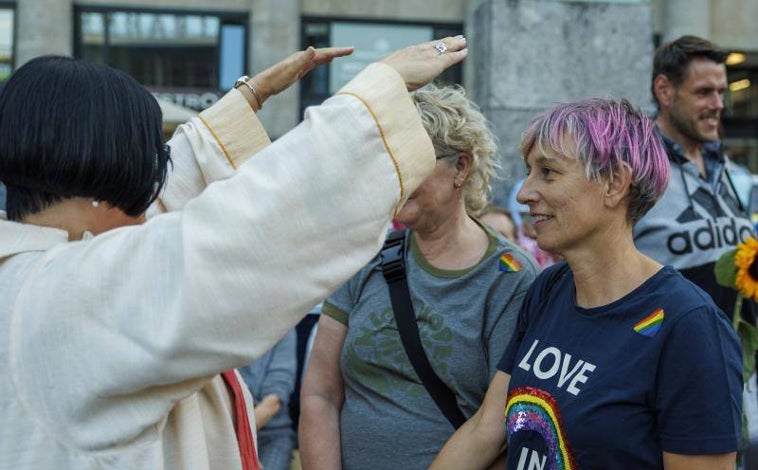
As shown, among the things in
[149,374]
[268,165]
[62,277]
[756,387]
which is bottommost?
[756,387]

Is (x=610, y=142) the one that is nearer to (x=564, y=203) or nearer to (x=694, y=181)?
(x=564, y=203)

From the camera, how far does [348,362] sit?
250cm

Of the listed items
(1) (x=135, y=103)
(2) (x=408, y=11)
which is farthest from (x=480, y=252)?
(2) (x=408, y=11)

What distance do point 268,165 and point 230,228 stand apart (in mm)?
110

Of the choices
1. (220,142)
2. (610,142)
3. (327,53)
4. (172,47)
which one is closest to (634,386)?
(610,142)

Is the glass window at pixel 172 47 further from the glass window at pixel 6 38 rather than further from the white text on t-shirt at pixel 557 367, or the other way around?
the white text on t-shirt at pixel 557 367

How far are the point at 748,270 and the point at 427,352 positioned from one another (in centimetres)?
126

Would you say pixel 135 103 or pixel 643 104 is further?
pixel 643 104

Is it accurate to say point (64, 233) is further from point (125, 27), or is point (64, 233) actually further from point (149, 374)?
point (125, 27)

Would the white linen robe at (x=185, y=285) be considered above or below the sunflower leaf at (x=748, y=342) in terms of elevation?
above

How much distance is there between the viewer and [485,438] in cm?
220

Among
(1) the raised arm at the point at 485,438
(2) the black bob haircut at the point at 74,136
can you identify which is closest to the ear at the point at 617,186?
(1) the raised arm at the point at 485,438

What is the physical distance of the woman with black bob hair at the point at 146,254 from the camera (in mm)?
1215

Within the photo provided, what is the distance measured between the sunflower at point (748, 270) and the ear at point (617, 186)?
108 centimetres
